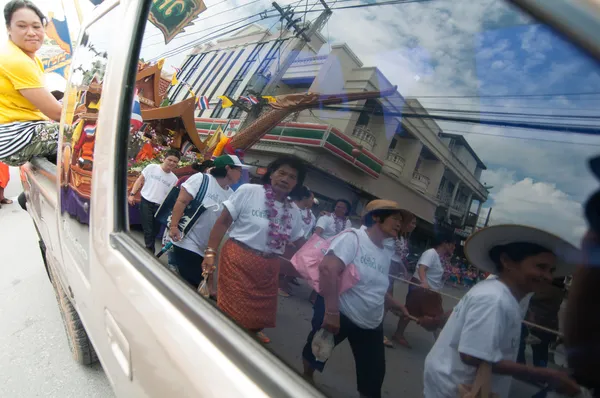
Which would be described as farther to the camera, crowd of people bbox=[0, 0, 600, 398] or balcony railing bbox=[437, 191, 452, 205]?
balcony railing bbox=[437, 191, 452, 205]

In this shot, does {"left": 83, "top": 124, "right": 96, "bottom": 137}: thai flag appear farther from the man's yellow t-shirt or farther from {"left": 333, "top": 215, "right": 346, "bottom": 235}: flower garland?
the man's yellow t-shirt

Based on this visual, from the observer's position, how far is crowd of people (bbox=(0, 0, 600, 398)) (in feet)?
1.91

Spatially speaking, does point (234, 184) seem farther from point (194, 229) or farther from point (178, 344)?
point (178, 344)

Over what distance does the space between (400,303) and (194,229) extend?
72cm

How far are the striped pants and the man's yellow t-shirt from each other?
14 cm

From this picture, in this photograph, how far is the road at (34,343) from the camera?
2309mm

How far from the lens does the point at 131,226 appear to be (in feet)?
4.74

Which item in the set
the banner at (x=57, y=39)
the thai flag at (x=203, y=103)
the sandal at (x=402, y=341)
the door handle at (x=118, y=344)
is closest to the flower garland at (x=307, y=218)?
the sandal at (x=402, y=341)

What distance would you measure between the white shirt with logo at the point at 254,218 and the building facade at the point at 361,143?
0.28 ft

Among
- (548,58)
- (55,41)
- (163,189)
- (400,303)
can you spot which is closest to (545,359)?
(400,303)

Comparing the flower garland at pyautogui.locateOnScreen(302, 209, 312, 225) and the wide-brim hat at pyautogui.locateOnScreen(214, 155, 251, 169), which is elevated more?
the wide-brim hat at pyautogui.locateOnScreen(214, 155, 251, 169)

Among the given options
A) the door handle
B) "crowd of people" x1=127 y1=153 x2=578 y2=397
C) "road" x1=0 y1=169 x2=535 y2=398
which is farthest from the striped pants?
"crowd of people" x1=127 y1=153 x2=578 y2=397

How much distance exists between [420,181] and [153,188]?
100cm

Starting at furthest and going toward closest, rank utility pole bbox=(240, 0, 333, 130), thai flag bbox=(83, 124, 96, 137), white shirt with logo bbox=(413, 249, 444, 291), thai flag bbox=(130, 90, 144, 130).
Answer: thai flag bbox=(83, 124, 96, 137)
thai flag bbox=(130, 90, 144, 130)
utility pole bbox=(240, 0, 333, 130)
white shirt with logo bbox=(413, 249, 444, 291)
